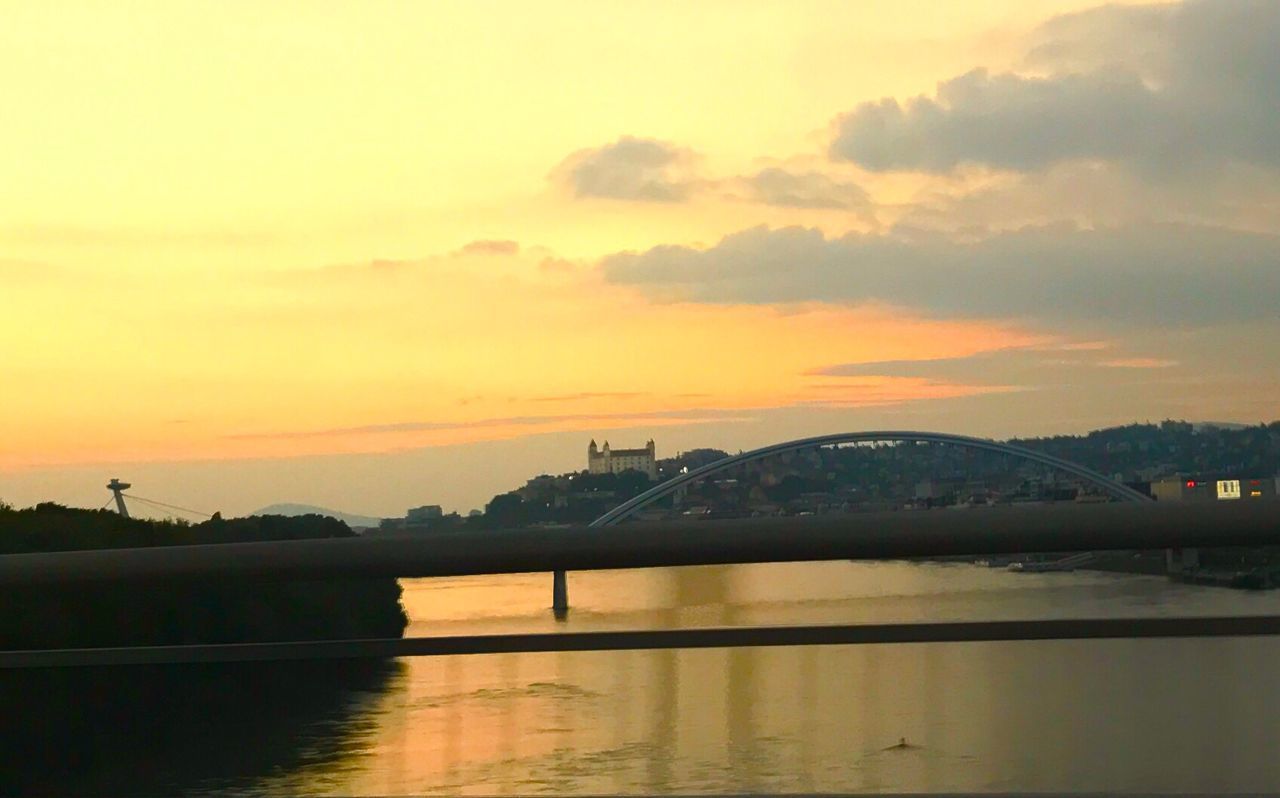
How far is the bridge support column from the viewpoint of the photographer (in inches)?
122

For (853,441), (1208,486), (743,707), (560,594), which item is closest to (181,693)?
(560,594)

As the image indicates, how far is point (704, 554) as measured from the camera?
2949mm

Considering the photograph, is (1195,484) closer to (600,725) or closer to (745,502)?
(745,502)

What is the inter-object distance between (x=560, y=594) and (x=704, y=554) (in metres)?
0.38

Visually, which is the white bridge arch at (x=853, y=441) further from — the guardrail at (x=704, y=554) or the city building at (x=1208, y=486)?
the guardrail at (x=704, y=554)

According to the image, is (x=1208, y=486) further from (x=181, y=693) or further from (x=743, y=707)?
(x=181, y=693)

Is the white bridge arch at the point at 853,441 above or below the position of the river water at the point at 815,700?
above

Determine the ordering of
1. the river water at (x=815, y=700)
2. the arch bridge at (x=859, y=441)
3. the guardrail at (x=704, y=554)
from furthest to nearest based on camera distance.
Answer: the arch bridge at (x=859, y=441) < the river water at (x=815, y=700) < the guardrail at (x=704, y=554)

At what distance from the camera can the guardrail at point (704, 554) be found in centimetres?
281

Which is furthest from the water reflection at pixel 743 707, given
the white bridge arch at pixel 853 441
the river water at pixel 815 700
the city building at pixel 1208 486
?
the white bridge arch at pixel 853 441

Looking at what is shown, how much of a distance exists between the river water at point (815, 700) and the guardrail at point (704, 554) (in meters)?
0.03

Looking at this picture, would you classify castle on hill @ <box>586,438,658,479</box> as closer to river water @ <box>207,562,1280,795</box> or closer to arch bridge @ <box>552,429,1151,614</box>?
arch bridge @ <box>552,429,1151,614</box>

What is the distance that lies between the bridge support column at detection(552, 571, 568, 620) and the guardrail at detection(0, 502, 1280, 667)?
7 cm

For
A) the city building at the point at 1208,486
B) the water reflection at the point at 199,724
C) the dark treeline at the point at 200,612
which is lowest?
the water reflection at the point at 199,724
